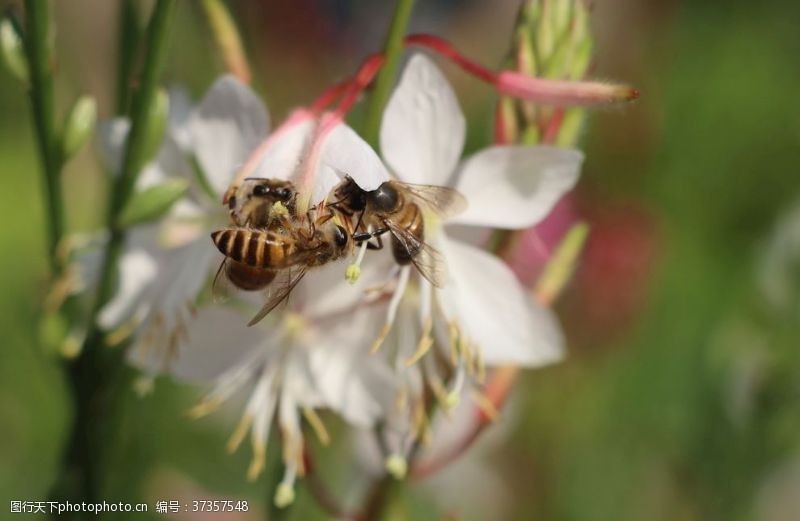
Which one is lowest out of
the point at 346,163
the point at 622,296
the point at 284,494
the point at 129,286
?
the point at 622,296

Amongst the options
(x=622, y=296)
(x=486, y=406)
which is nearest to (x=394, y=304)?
(x=486, y=406)

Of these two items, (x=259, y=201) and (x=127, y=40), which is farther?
(x=127, y=40)

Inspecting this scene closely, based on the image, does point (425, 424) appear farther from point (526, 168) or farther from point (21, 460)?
point (21, 460)

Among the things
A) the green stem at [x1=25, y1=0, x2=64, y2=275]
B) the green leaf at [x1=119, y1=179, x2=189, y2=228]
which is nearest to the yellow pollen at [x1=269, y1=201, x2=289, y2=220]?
the green leaf at [x1=119, y1=179, x2=189, y2=228]

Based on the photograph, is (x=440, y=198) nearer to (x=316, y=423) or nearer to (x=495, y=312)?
(x=495, y=312)

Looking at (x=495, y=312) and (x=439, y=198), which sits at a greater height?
(x=439, y=198)

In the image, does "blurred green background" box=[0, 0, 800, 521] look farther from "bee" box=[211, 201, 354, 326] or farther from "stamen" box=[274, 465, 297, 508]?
"bee" box=[211, 201, 354, 326]
